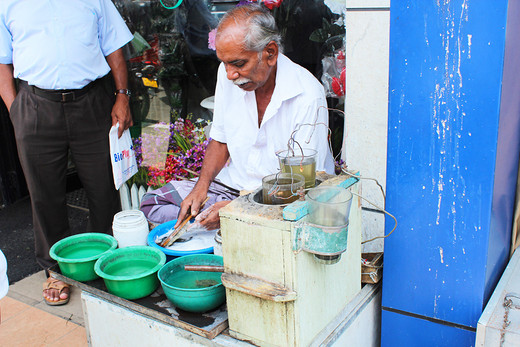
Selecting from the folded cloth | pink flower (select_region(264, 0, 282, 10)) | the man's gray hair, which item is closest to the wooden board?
the folded cloth

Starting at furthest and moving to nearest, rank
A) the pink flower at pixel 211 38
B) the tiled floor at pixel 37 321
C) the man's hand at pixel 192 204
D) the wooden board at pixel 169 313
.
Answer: the pink flower at pixel 211 38 → the tiled floor at pixel 37 321 → the man's hand at pixel 192 204 → the wooden board at pixel 169 313

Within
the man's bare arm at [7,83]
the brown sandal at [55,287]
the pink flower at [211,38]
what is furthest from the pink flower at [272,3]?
the brown sandal at [55,287]

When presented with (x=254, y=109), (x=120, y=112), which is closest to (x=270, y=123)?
(x=254, y=109)

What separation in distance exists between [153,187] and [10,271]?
1120 millimetres

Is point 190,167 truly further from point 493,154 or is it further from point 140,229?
point 493,154

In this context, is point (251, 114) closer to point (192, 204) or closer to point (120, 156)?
point (192, 204)

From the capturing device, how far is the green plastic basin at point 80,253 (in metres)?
2.07

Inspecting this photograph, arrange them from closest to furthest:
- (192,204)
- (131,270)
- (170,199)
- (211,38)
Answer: (131,270), (192,204), (170,199), (211,38)

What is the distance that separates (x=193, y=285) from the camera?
198cm

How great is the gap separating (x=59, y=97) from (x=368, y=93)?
1.80 metres

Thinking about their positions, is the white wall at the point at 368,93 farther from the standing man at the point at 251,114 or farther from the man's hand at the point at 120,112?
the man's hand at the point at 120,112

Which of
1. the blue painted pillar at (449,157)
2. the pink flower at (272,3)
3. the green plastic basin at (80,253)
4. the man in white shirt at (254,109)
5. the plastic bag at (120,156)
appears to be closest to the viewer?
the blue painted pillar at (449,157)

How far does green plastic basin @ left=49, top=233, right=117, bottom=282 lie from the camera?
2.07m

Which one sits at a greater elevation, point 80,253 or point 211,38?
point 211,38
